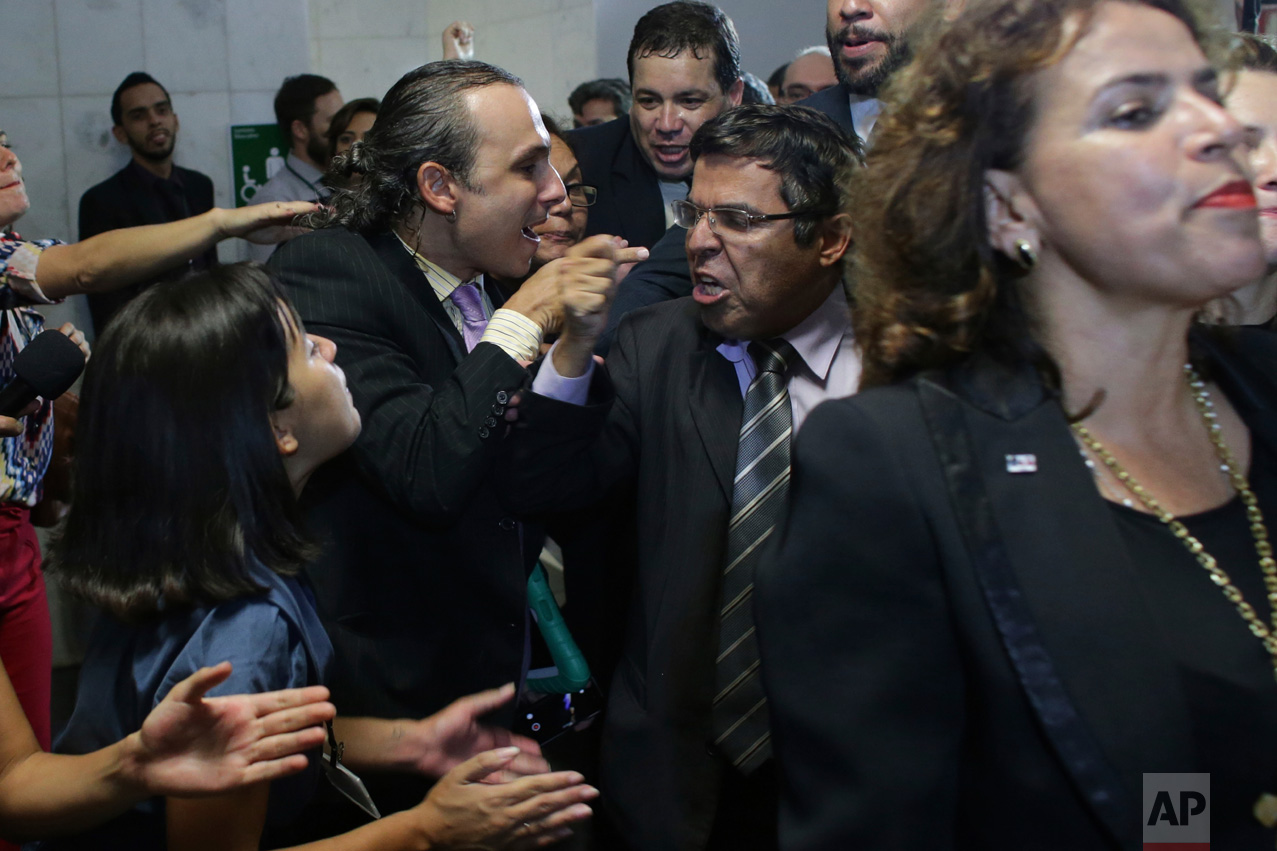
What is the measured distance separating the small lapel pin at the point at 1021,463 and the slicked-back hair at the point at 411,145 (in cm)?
138

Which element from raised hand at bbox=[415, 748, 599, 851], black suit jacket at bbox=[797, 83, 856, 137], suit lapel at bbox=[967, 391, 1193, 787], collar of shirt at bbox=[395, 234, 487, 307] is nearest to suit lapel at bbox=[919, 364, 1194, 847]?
suit lapel at bbox=[967, 391, 1193, 787]

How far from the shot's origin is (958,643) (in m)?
1.04

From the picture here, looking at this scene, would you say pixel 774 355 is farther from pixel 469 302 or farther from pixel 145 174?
pixel 145 174

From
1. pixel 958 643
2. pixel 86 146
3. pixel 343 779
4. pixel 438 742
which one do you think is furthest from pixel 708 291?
pixel 86 146

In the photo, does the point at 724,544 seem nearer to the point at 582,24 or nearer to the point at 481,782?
the point at 481,782

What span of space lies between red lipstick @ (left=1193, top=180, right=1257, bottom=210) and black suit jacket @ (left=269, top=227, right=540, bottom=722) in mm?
1088

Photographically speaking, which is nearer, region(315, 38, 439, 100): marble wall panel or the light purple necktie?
the light purple necktie

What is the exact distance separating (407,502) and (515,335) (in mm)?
324

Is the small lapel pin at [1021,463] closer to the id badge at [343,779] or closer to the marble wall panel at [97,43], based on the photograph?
the id badge at [343,779]

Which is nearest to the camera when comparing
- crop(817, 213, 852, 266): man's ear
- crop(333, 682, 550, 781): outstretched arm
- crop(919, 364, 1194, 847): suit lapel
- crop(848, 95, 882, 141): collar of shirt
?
crop(919, 364, 1194, 847): suit lapel

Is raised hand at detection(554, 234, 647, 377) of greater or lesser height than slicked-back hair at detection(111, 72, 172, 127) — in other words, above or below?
below

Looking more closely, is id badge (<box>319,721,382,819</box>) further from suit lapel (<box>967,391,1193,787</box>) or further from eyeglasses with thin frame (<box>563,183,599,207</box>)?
eyeglasses with thin frame (<box>563,183,599,207</box>)

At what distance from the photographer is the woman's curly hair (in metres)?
1.11

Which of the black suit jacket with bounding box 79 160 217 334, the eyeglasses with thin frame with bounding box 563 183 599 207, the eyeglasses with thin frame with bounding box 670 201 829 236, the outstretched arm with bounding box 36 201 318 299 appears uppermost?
the black suit jacket with bounding box 79 160 217 334
